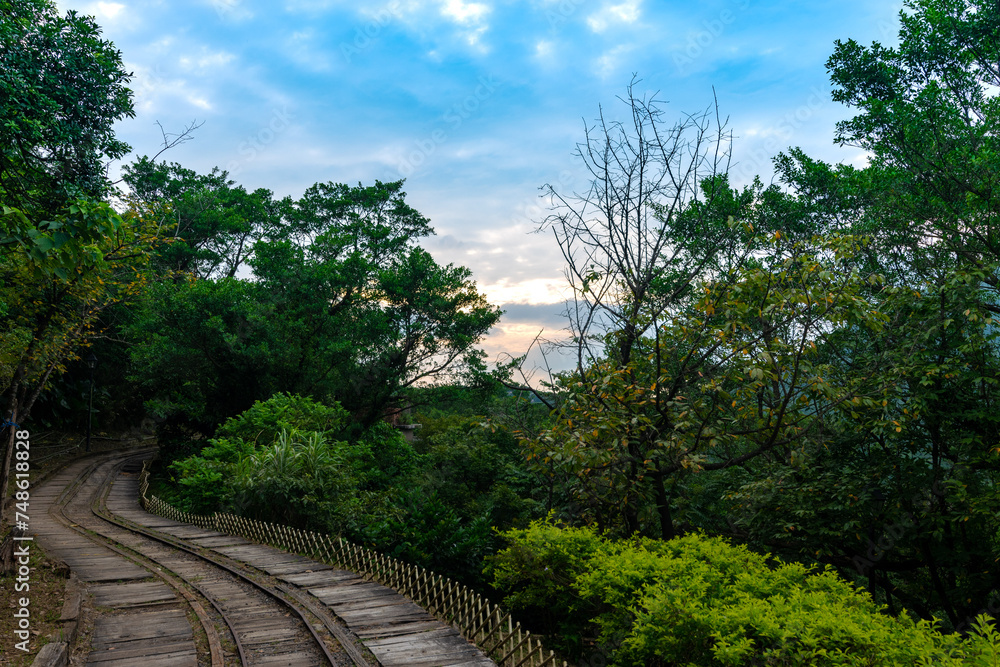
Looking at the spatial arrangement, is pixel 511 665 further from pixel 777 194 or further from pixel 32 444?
pixel 32 444

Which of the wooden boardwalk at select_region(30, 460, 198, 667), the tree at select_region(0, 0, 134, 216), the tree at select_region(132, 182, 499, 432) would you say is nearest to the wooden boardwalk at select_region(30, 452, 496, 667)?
the wooden boardwalk at select_region(30, 460, 198, 667)

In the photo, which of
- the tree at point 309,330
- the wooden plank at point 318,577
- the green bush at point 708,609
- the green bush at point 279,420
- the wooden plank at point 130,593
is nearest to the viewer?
the green bush at point 708,609

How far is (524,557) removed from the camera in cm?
851

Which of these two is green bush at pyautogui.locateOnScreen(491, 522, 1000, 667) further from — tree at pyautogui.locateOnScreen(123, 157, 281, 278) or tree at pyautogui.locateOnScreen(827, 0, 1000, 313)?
tree at pyautogui.locateOnScreen(123, 157, 281, 278)

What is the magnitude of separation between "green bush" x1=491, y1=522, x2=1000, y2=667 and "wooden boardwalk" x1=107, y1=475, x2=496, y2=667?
3.98ft

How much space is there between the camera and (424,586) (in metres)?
9.88

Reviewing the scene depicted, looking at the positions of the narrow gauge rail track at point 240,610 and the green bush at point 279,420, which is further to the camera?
the green bush at point 279,420

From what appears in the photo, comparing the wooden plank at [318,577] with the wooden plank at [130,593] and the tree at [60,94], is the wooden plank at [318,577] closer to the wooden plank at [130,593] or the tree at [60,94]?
the wooden plank at [130,593]

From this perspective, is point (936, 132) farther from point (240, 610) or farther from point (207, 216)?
point (207, 216)

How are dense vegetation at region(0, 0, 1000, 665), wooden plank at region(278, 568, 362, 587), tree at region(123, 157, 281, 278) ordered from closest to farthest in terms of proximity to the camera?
dense vegetation at region(0, 0, 1000, 665), wooden plank at region(278, 568, 362, 587), tree at region(123, 157, 281, 278)

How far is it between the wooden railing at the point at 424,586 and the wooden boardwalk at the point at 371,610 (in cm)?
16

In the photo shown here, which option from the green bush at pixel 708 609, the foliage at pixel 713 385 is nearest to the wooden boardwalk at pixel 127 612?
the green bush at pixel 708 609

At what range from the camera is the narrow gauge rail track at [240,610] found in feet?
25.5

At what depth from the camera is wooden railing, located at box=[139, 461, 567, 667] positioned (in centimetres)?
717
